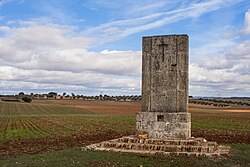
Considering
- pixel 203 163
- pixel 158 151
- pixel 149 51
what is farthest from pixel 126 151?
pixel 149 51

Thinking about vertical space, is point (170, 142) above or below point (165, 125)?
below

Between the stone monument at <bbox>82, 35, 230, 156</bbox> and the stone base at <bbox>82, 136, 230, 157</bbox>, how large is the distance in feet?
0.16

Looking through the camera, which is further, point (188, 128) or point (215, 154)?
point (188, 128)

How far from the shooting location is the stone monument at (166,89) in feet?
57.1

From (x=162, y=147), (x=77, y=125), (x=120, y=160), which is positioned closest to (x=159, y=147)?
(x=162, y=147)

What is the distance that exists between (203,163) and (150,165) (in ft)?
7.13

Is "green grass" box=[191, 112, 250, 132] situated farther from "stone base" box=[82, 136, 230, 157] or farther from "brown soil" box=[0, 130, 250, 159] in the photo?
"stone base" box=[82, 136, 230, 157]

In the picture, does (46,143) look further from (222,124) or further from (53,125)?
(222,124)

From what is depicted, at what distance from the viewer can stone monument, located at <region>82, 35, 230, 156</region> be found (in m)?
17.2

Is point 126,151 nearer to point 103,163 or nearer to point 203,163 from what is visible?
point 103,163

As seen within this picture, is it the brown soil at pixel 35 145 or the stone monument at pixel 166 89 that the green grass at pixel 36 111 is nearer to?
the brown soil at pixel 35 145

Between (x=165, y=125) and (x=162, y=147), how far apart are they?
1.82 m

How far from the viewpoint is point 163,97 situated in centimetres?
1798

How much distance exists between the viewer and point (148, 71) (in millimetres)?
18250
